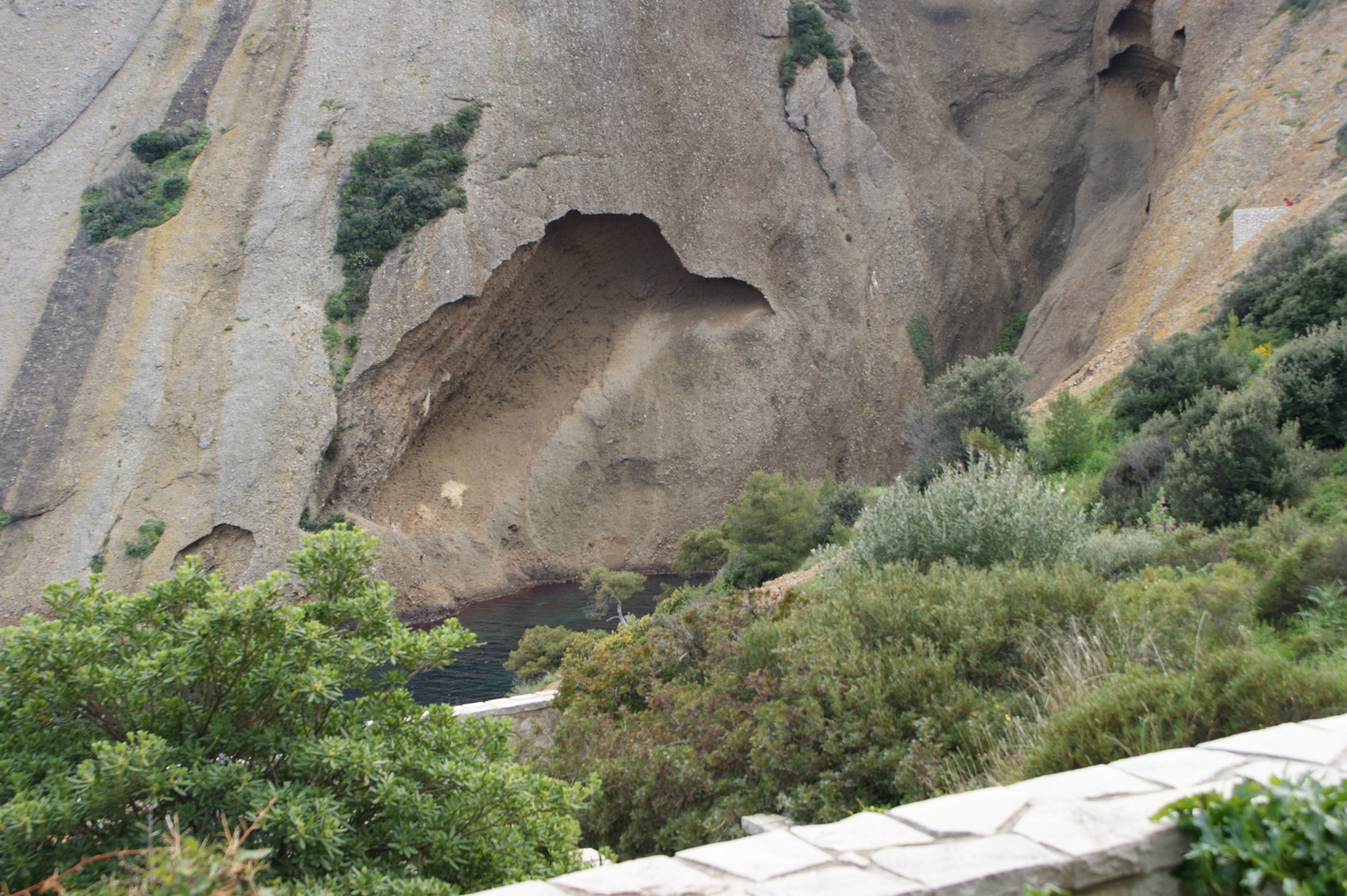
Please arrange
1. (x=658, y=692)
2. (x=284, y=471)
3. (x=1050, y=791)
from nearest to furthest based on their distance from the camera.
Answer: (x=1050, y=791)
(x=658, y=692)
(x=284, y=471)

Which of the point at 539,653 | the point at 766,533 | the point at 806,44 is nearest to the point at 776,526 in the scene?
the point at 766,533

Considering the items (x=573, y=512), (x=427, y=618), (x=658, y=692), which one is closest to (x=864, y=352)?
(x=573, y=512)

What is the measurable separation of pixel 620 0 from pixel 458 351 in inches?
558

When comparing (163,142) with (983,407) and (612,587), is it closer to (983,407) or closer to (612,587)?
(612,587)

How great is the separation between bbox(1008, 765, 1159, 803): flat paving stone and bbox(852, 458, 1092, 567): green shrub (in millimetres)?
4358

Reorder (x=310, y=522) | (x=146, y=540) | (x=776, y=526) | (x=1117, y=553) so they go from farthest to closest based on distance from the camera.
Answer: (x=310, y=522)
(x=146, y=540)
(x=776, y=526)
(x=1117, y=553)

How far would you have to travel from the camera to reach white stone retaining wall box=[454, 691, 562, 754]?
311 inches

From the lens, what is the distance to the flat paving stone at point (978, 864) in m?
2.26

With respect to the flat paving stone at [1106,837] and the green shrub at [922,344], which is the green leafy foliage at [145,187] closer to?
the green shrub at [922,344]

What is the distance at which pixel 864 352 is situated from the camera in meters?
30.3

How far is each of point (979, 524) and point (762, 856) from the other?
19.4 feet

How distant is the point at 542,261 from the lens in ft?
89.9

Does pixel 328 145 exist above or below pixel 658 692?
above

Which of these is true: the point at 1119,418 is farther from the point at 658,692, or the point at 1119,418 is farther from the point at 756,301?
the point at 756,301
